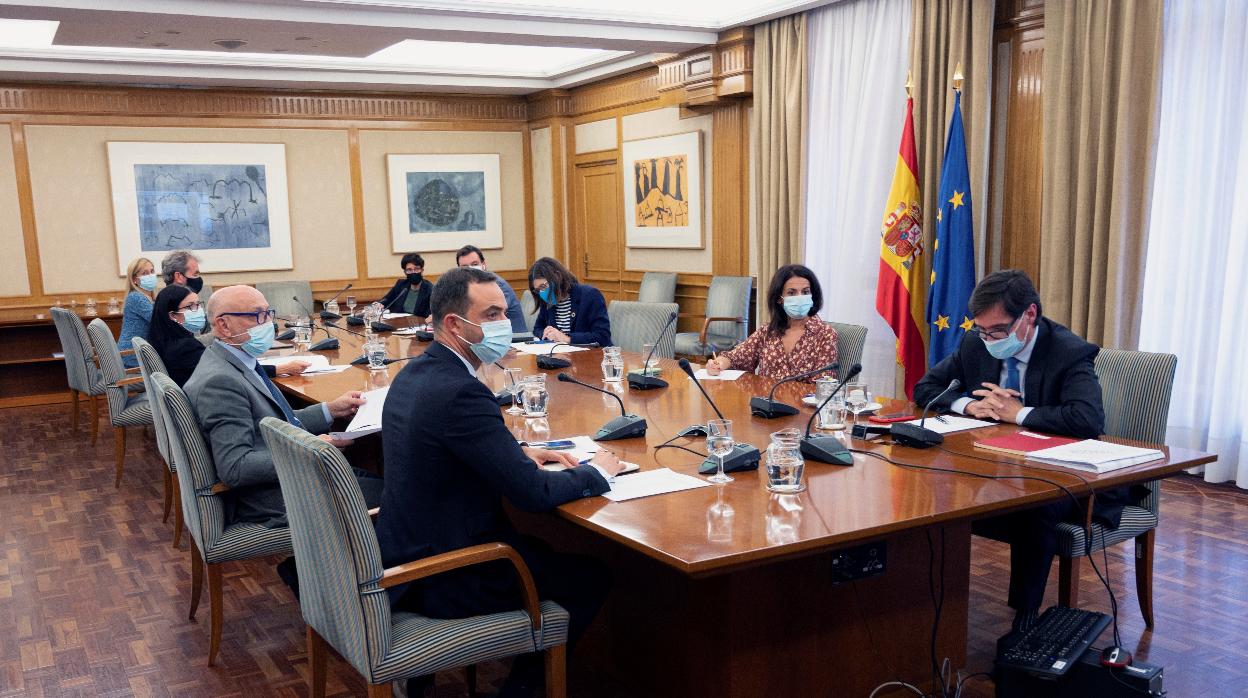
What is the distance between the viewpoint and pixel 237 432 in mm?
3141

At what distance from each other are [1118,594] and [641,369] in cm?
209

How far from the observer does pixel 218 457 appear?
3135 mm

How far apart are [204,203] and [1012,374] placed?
7.59m

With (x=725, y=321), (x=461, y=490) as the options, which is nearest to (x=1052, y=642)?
(x=461, y=490)

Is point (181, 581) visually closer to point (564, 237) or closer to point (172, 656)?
point (172, 656)

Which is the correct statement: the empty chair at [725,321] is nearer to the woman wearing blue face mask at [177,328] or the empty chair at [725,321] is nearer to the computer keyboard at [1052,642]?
the woman wearing blue face mask at [177,328]

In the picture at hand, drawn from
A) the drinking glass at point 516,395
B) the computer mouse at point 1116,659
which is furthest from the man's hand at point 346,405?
the computer mouse at point 1116,659

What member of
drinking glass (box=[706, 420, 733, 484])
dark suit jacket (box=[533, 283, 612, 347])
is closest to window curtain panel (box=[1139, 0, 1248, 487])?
dark suit jacket (box=[533, 283, 612, 347])

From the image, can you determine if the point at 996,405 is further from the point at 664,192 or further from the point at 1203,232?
the point at 664,192

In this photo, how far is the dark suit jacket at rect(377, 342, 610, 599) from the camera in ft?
7.67

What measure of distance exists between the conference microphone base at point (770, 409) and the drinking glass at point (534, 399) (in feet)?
2.41

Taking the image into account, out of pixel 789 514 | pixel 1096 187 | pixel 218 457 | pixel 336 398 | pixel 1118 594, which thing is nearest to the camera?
pixel 789 514

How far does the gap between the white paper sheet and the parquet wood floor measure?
73 centimetres

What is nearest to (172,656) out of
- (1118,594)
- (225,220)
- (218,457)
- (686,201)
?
(218,457)
